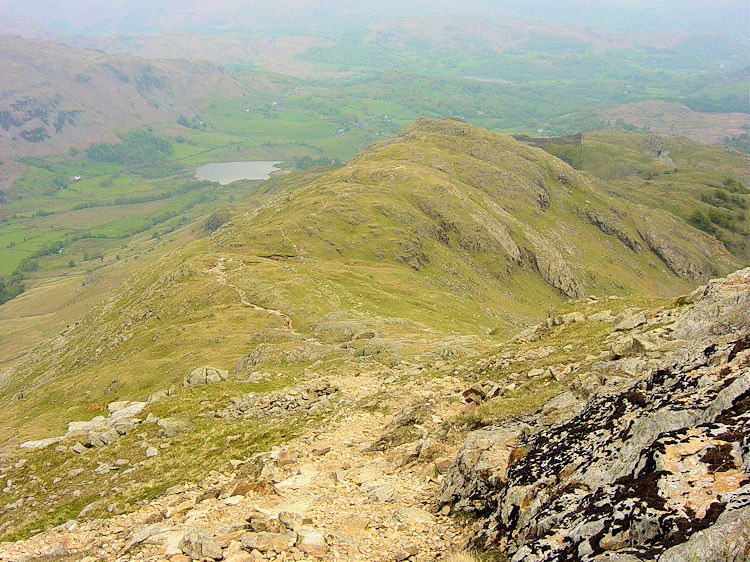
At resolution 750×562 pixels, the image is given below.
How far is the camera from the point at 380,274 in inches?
3787

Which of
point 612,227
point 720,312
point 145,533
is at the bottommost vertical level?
point 612,227

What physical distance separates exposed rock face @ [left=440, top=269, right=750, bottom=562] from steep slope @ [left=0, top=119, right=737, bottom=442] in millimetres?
24871

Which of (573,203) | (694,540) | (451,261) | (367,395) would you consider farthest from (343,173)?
(694,540)

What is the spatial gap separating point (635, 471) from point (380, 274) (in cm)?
8507

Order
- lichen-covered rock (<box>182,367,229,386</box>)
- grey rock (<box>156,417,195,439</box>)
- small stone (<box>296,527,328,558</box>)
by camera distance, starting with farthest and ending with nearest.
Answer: lichen-covered rock (<box>182,367,229,386</box>)
grey rock (<box>156,417,195,439</box>)
small stone (<box>296,527,328,558</box>)

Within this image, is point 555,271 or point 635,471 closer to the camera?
point 635,471

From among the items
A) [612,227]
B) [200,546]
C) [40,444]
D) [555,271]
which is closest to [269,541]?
[200,546]

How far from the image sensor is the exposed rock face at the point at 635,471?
940 cm

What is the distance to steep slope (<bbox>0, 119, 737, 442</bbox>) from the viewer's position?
193 ft

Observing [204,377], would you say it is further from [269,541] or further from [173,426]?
[269,541]

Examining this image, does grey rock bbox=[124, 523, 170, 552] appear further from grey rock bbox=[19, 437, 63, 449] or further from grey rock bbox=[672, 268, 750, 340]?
grey rock bbox=[672, 268, 750, 340]

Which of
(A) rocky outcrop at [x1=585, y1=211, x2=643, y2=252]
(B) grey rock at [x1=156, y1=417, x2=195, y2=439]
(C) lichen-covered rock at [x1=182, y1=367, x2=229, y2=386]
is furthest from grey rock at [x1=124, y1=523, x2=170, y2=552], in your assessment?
(A) rocky outcrop at [x1=585, y1=211, x2=643, y2=252]

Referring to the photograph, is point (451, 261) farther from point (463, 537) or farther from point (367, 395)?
point (463, 537)

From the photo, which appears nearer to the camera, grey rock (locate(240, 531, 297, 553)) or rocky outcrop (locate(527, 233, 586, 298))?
grey rock (locate(240, 531, 297, 553))
